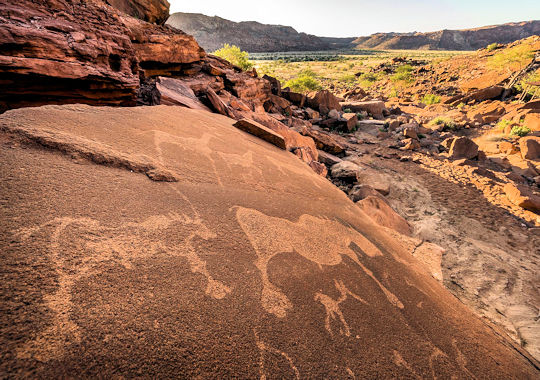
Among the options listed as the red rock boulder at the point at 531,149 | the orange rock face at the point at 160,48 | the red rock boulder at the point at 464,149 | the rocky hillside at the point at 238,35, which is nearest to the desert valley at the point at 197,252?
the orange rock face at the point at 160,48

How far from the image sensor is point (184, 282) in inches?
49.4

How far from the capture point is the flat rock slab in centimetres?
464

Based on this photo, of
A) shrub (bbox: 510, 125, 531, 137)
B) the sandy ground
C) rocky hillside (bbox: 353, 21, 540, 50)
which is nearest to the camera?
the sandy ground

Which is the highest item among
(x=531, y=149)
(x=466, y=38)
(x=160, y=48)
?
(x=466, y=38)

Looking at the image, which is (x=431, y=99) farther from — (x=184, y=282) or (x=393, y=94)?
(x=184, y=282)

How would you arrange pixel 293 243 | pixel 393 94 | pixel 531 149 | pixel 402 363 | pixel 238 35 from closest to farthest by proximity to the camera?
1. pixel 402 363
2. pixel 293 243
3. pixel 531 149
4. pixel 393 94
5. pixel 238 35

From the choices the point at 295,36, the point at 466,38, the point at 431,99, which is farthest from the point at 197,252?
the point at 466,38

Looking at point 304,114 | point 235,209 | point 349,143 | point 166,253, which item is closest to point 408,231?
point 235,209

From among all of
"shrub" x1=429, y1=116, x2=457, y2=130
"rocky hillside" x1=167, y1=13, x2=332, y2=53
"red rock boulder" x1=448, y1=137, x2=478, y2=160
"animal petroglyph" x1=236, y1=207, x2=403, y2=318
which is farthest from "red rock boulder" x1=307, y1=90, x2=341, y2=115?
"rocky hillside" x1=167, y1=13, x2=332, y2=53

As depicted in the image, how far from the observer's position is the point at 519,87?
15.6 m

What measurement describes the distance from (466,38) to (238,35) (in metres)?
99.6

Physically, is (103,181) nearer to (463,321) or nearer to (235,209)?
(235,209)

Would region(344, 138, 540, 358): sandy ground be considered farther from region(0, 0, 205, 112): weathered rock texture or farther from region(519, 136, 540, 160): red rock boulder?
region(0, 0, 205, 112): weathered rock texture

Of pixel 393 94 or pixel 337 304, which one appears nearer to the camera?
pixel 337 304
